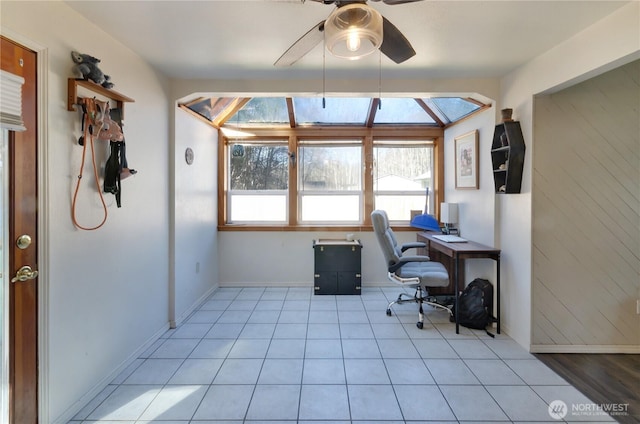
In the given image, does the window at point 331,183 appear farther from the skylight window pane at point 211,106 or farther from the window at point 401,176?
the skylight window pane at point 211,106

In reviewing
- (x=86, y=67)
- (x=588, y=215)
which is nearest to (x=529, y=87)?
(x=588, y=215)

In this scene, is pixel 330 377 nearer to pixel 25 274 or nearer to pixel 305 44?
pixel 25 274

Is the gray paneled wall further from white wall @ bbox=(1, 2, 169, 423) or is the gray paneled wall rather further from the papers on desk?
white wall @ bbox=(1, 2, 169, 423)

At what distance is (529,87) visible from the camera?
254 cm

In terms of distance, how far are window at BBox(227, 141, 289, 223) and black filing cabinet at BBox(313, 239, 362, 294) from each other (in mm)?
879

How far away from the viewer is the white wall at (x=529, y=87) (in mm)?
1828

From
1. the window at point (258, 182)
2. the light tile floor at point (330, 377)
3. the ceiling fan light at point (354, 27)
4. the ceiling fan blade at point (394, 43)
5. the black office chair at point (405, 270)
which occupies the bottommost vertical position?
the light tile floor at point (330, 377)

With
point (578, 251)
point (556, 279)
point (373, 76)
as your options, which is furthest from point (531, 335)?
point (373, 76)

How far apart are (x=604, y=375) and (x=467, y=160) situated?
7.48 ft

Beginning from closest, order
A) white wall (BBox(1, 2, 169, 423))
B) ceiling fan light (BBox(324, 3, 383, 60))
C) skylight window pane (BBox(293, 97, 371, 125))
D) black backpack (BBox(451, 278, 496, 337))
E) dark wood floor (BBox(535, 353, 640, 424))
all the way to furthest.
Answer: ceiling fan light (BBox(324, 3, 383, 60)) < white wall (BBox(1, 2, 169, 423)) < dark wood floor (BBox(535, 353, 640, 424)) < black backpack (BBox(451, 278, 496, 337)) < skylight window pane (BBox(293, 97, 371, 125))

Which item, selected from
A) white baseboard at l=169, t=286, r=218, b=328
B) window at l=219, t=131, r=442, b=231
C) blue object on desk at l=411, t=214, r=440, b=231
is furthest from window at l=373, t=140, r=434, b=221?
white baseboard at l=169, t=286, r=218, b=328

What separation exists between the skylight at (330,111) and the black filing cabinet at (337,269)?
1.83 m

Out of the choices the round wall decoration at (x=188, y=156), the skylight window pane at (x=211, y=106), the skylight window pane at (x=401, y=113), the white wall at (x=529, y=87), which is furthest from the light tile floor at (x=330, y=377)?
the skylight window pane at (x=401, y=113)

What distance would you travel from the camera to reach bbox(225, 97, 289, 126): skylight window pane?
3.99 meters
